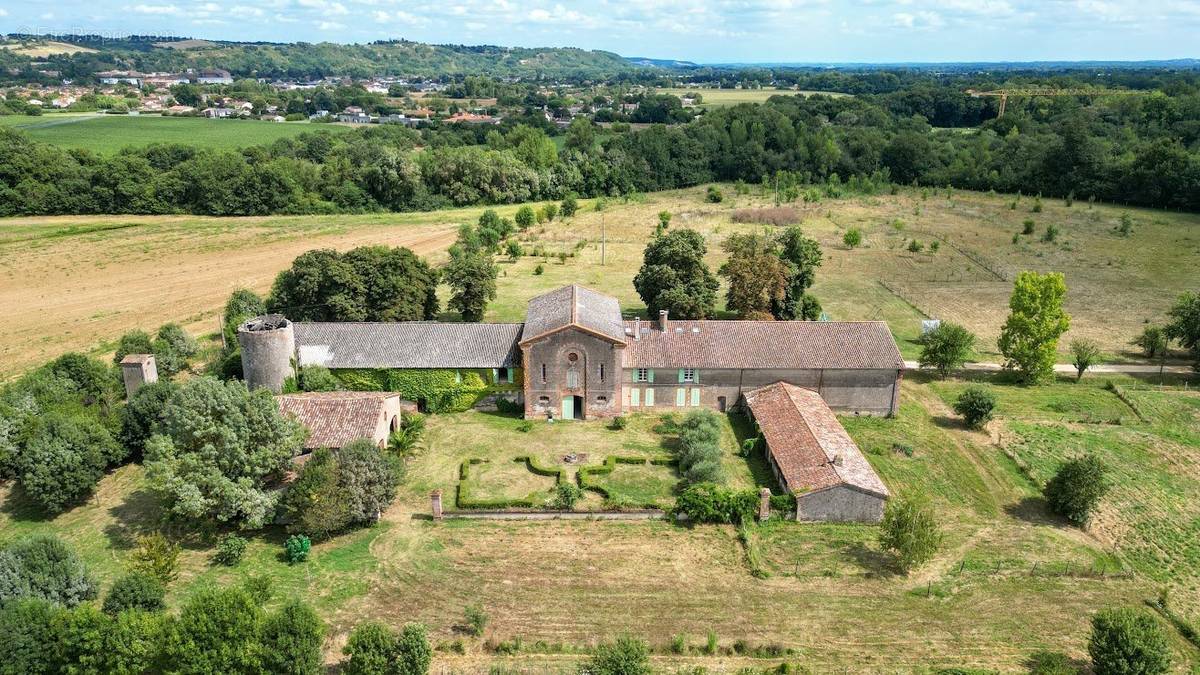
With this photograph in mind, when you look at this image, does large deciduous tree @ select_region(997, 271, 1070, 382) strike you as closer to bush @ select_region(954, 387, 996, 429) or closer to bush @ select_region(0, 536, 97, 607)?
bush @ select_region(954, 387, 996, 429)

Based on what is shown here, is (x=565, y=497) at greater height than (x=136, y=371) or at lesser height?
lesser

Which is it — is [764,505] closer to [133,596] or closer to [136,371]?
[133,596]

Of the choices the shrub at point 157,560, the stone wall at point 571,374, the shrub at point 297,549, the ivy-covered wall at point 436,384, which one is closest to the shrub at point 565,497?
the stone wall at point 571,374

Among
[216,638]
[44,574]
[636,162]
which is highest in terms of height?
[636,162]

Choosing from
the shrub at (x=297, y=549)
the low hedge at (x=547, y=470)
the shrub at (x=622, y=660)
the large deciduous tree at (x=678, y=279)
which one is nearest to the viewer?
the shrub at (x=622, y=660)

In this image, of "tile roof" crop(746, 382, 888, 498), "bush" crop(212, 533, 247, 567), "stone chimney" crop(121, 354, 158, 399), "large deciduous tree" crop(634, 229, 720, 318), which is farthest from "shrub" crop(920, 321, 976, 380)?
"stone chimney" crop(121, 354, 158, 399)

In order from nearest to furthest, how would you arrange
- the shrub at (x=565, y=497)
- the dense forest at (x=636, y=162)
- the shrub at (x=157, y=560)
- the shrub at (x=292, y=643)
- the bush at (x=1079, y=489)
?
the shrub at (x=292, y=643) < the shrub at (x=157, y=560) < the bush at (x=1079, y=489) < the shrub at (x=565, y=497) < the dense forest at (x=636, y=162)

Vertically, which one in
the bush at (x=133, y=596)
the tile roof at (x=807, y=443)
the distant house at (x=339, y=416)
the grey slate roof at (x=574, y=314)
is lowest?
the bush at (x=133, y=596)

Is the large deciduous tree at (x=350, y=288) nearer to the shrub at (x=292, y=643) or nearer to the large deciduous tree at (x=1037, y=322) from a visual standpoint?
the shrub at (x=292, y=643)

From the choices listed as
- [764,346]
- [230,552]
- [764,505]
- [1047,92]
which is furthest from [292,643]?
[1047,92]
